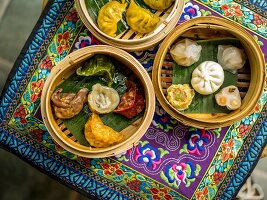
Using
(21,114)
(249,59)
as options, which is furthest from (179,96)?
(21,114)

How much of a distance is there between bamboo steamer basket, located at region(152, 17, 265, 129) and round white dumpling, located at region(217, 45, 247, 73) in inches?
1.6

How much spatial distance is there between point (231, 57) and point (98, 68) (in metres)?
0.68

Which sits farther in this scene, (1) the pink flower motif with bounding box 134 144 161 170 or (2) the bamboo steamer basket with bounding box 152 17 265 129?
(1) the pink flower motif with bounding box 134 144 161 170

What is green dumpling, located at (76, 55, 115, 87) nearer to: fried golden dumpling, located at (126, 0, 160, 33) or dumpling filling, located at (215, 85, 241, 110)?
fried golden dumpling, located at (126, 0, 160, 33)

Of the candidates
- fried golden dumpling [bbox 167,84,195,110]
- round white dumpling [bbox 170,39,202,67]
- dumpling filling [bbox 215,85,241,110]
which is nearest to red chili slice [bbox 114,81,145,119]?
fried golden dumpling [bbox 167,84,195,110]

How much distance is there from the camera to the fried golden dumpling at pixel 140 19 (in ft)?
7.06

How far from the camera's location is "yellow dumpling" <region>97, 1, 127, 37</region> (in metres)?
2.15

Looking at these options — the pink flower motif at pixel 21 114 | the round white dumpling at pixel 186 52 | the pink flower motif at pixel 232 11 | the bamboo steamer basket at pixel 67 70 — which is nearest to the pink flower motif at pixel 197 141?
the bamboo steamer basket at pixel 67 70

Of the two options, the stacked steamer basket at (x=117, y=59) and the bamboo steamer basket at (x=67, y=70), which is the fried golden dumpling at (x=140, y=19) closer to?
the stacked steamer basket at (x=117, y=59)

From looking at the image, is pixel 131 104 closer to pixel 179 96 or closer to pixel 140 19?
pixel 179 96

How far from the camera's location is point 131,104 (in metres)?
2.12

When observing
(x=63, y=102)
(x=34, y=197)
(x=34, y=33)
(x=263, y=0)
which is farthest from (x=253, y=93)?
(x=34, y=197)

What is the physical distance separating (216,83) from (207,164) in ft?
1.38

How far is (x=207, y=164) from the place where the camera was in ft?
7.11
